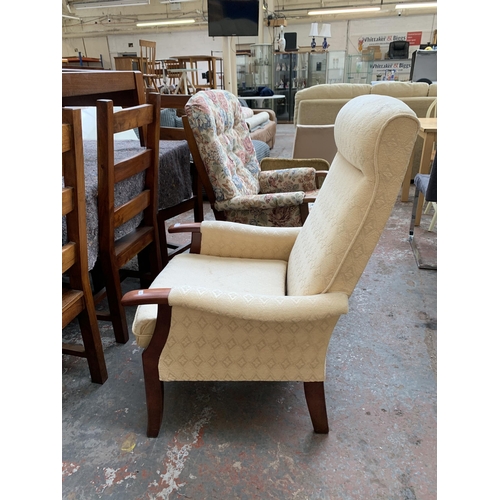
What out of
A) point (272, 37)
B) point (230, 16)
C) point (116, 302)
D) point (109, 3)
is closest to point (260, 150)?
point (230, 16)

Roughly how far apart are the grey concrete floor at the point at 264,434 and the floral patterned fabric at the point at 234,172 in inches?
27.7

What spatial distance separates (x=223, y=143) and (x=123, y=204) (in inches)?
29.8

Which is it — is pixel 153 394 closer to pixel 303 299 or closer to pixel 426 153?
pixel 303 299

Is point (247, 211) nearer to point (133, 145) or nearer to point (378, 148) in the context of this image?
point (133, 145)

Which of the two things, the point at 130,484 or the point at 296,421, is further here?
the point at 296,421

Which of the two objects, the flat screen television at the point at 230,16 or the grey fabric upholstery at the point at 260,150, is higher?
the flat screen television at the point at 230,16

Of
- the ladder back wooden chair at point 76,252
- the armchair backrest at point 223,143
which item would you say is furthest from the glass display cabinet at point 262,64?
the ladder back wooden chair at point 76,252

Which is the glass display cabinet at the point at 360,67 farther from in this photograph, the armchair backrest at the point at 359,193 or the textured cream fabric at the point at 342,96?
the armchair backrest at the point at 359,193

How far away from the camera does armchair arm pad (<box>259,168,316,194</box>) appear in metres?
2.39

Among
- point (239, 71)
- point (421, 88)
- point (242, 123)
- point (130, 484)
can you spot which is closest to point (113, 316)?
point (130, 484)

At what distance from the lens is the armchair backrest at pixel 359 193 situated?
97 centimetres

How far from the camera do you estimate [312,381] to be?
1.21 metres

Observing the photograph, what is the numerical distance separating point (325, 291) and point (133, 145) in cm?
139

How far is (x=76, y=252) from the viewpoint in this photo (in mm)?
1273
